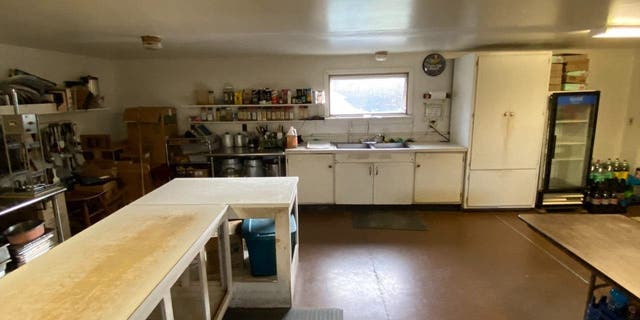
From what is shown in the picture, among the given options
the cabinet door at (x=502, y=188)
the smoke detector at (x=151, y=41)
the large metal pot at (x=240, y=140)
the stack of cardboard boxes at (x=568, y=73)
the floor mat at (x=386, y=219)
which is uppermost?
the smoke detector at (x=151, y=41)

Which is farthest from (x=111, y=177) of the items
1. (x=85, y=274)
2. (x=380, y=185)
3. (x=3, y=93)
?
→ (x=380, y=185)

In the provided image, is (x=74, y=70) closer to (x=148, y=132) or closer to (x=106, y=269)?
(x=148, y=132)

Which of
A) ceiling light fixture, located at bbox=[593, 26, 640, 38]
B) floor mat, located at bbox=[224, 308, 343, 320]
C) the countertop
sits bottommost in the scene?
floor mat, located at bbox=[224, 308, 343, 320]

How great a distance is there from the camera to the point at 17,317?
0.99 metres

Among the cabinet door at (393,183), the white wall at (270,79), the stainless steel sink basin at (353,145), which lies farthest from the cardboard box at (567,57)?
the stainless steel sink basin at (353,145)

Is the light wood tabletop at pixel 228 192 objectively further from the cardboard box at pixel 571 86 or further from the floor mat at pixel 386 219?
the cardboard box at pixel 571 86

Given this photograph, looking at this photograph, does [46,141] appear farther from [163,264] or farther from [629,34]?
[629,34]

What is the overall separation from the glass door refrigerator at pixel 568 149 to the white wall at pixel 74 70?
5.79m

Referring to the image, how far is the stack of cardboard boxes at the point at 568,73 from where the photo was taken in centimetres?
399

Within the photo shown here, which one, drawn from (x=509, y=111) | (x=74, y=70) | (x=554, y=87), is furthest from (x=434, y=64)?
(x=74, y=70)

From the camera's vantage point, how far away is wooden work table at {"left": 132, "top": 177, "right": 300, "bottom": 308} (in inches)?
81.4

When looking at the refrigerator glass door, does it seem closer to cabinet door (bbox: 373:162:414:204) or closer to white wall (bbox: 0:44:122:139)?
cabinet door (bbox: 373:162:414:204)

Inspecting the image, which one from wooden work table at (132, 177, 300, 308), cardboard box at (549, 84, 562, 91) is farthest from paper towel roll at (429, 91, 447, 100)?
wooden work table at (132, 177, 300, 308)

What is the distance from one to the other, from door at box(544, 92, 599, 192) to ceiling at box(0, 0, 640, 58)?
71 cm
